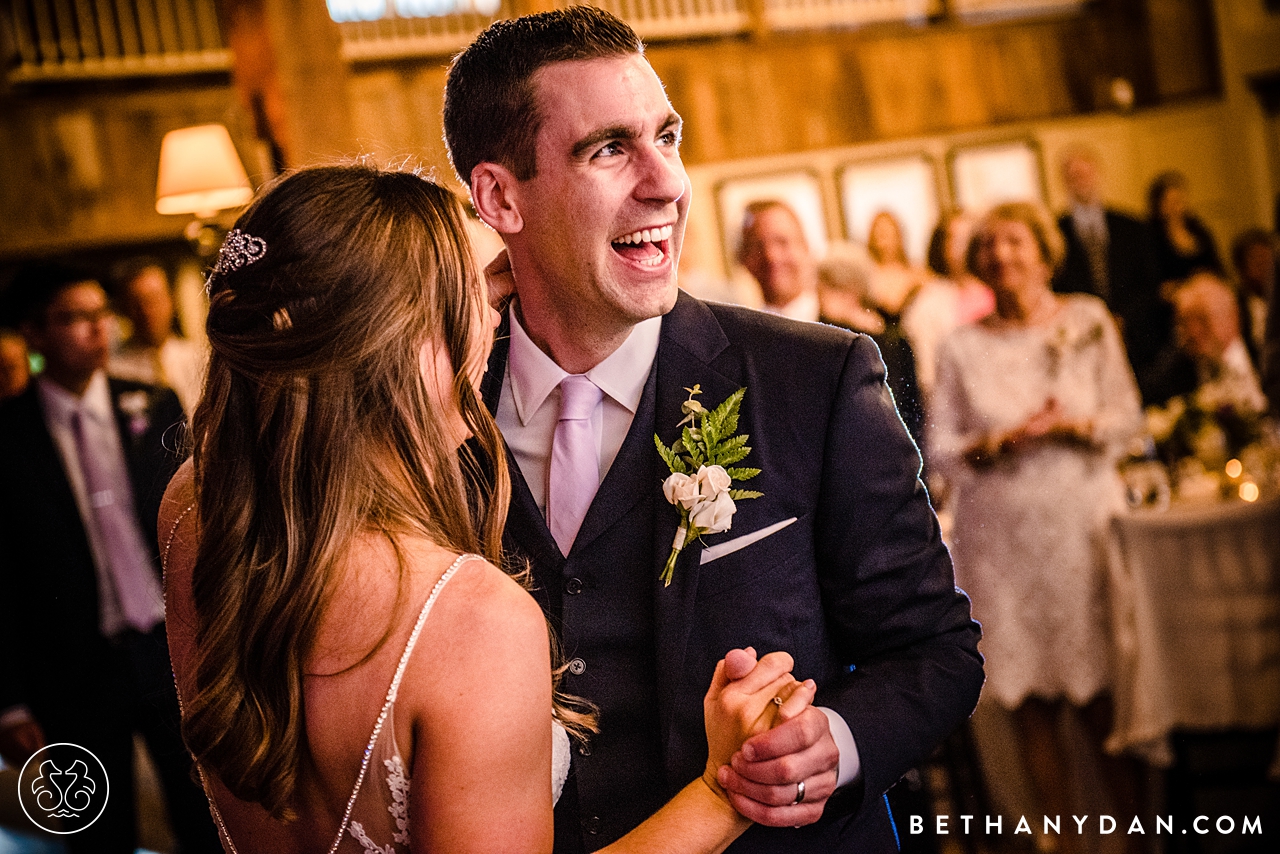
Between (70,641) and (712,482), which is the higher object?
(712,482)

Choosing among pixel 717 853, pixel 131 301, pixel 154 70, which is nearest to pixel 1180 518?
pixel 717 853

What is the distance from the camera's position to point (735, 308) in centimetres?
153

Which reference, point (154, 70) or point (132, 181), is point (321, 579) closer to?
point (132, 181)

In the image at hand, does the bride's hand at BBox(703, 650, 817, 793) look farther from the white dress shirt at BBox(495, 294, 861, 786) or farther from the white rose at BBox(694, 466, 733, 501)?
the white dress shirt at BBox(495, 294, 861, 786)

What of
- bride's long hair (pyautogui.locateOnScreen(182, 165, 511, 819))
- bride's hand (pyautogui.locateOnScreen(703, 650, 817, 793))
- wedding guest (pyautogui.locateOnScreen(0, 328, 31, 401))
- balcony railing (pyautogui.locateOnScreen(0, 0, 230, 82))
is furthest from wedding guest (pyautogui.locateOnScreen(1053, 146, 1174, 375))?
balcony railing (pyautogui.locateOnScreen(0, 0, 230, 82))

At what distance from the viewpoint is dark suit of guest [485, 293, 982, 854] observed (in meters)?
1.36

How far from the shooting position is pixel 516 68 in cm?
145

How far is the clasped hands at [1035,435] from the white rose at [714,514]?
1192mm

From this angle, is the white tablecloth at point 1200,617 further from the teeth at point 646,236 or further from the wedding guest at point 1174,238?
the teeth at point 646,236

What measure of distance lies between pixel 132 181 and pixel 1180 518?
4198 mm

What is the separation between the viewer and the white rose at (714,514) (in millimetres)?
1334

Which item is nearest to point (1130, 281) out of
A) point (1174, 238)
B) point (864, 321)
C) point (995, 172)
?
point (1174, 238)

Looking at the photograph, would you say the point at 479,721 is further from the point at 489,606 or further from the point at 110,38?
the point at 110,38

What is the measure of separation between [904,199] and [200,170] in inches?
101
